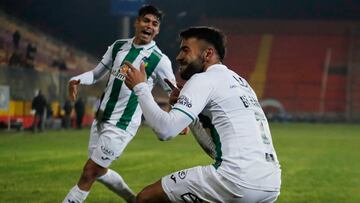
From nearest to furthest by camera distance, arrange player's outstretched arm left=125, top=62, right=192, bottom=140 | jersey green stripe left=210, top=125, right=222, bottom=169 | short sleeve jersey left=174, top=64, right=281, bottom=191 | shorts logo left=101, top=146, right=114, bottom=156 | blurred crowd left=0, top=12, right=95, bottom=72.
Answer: player's outstretched arm left=125, top=62, right=192, bottom=140 < short sleeve jersey left=174, top=64, right=281, bottom=191 < jersey green stripe left=210, top=125, right=222, bottom=169 < shorts logo left=101, top=146, right=114, bottom=156 < blurred crowd left=0, top=12, right=95, bottom=72

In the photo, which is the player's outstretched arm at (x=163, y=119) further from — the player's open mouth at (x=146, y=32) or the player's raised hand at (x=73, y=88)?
the player's open mouth at (x=146, y=32)

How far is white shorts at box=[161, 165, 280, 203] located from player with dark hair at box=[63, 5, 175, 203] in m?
2.52

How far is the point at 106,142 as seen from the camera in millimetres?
6984

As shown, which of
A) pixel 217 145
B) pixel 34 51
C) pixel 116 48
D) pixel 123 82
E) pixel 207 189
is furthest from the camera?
pixel 34 51

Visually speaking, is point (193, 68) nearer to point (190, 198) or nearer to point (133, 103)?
point (190, 198)

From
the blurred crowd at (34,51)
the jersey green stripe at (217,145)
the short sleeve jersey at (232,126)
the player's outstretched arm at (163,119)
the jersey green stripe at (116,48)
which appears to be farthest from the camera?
the blurred crowd at (34,51)

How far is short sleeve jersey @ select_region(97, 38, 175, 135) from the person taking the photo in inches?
281

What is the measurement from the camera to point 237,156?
4430 mm

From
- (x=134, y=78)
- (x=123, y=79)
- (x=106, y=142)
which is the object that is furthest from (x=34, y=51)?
(x=134, y=78)

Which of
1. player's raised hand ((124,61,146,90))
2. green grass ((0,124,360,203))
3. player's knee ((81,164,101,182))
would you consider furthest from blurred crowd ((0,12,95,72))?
player's raised hand ((124,61,146,90))

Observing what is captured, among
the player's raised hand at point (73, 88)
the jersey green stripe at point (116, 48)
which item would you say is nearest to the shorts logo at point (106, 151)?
the player's raised hand at point (73, 88)

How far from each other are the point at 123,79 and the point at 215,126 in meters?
2.69

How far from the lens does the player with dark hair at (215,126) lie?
4.36 m

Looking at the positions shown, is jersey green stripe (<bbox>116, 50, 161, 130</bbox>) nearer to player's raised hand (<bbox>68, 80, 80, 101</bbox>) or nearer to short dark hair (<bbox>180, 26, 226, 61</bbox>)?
player's raised hand (<bbox>68, 80, 80, 101</bbox>)
